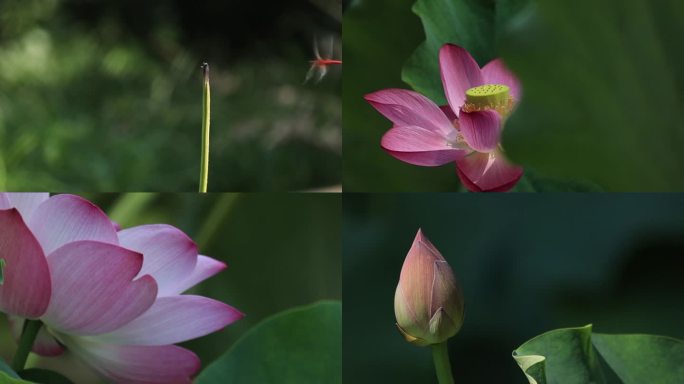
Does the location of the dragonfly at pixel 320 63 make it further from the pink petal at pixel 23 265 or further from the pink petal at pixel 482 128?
the pink petal at pixel 23 265

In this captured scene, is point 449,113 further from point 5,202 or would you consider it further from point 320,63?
point 5,202

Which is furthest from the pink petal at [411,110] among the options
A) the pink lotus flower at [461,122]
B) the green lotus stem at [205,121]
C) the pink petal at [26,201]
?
the pink petal at [26,201]

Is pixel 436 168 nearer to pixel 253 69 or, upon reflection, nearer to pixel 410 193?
pixel 410 193

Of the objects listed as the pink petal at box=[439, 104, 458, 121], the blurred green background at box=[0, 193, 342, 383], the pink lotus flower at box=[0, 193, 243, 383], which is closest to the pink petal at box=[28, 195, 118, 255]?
the pink lotus flower at box=[0, 193, 243, 383]

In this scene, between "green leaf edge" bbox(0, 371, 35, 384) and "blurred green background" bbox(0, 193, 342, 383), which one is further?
"blurred green background" bbox(0, 193, 342, 383)

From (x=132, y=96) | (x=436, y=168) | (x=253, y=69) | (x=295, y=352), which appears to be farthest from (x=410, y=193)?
(x=132, y=96)

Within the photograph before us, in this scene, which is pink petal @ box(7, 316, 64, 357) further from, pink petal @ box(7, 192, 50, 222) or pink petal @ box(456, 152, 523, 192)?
pink petal @ box(456, 152, 523, 192)

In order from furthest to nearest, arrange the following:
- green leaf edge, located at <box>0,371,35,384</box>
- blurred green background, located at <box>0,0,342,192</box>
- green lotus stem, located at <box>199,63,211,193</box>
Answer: blurred green background, located at <box>0,0,342,192</box> < green lotus stem, located at <box>199,63,211,193</box> < green leaf edge, located at <box>0,371,35,384</box>
